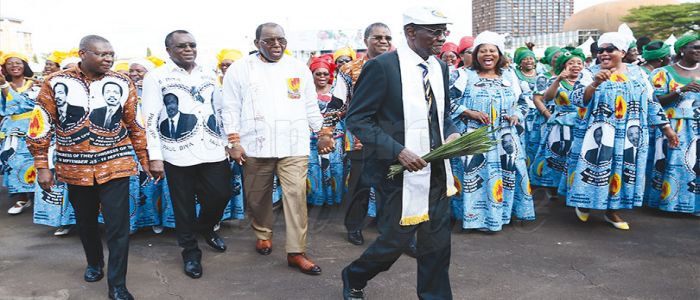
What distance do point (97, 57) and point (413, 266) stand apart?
266 cm

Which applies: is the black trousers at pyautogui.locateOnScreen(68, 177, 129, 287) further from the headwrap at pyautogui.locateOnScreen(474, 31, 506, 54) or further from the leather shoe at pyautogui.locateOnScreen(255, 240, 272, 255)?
the headwrap at pyautogui.locateOnScreen(474, 31, 506, 54)

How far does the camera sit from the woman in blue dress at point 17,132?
20.3 feet

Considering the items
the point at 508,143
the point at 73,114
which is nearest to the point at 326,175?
the point at 508,143

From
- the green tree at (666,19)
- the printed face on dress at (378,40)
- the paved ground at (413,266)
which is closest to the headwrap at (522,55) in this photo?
the paved ground at (413,266)

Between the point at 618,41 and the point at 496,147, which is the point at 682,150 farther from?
the point at 496,147

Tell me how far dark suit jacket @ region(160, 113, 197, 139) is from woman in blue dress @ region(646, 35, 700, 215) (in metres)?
4.60

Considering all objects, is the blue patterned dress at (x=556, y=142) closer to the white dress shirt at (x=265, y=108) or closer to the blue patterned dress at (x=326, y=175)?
the blue patterned dress at (x=326, y=175)

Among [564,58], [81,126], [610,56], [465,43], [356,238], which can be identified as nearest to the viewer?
[81,126]

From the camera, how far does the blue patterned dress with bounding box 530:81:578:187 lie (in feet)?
20.5

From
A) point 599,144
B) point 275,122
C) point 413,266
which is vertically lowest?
point 413,266

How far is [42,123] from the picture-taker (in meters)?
3.50

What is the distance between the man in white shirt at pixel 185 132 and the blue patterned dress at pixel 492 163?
222 cm

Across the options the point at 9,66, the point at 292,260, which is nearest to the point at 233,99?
the point at 292,260

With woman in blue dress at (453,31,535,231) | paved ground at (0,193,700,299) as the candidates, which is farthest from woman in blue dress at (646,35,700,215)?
woman in blue dress at (453,31,535,231)
